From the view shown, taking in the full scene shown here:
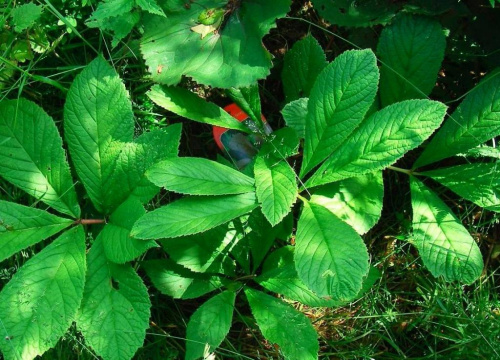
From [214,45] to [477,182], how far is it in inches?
35.6

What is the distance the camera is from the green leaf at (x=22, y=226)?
1729 mm

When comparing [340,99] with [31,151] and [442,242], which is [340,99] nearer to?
[442,242]

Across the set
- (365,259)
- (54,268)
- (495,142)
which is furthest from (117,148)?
(495,142)

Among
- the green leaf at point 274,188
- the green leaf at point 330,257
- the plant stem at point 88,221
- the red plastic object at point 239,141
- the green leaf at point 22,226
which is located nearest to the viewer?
the green leaf at point 330,257

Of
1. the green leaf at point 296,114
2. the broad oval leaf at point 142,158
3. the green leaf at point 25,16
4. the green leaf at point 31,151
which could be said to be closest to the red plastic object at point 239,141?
the green leaf at point 296,114

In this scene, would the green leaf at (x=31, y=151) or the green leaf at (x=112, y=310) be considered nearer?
the green leaf at (x=112, y=310)

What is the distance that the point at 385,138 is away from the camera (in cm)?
163

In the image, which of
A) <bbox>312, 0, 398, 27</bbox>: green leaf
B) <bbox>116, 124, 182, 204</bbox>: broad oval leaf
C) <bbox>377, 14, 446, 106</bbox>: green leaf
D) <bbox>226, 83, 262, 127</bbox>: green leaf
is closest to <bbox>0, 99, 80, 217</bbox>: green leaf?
<bbox>116, 124, 182, 204</bbox>: broad oval leaf

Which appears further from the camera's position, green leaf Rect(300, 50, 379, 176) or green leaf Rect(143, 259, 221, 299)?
green leaf Rect(143, 259, 221, 299)

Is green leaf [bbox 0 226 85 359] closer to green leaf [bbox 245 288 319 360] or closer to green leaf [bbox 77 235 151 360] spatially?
green leaf [bbox 77 235 151 360]

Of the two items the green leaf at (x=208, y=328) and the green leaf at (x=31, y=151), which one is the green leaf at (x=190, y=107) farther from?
the green leaf at (x=208, y=328)

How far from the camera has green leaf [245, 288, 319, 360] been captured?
1.74 metres

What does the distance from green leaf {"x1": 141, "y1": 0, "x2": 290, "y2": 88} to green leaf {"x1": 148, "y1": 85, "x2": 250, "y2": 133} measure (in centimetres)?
6

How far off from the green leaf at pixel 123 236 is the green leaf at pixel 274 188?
33cm
